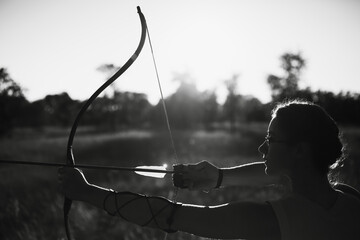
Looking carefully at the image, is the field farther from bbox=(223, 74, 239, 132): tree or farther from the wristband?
bbox=(223, 74, 239, 132): tree

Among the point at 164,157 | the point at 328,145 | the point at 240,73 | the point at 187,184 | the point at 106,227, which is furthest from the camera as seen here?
the point at 240,73

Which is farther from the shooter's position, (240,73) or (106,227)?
(240,73)

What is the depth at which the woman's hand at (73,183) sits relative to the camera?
1.49m

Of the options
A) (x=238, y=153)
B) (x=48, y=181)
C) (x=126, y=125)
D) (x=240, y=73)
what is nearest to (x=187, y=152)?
(x=238, y=153)

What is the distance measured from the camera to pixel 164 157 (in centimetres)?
1556

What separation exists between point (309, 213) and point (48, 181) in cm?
1147

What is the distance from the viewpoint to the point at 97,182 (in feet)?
41.3

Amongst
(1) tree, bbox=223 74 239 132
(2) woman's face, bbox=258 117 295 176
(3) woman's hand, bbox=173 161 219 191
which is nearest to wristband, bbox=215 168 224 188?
(3) woman's hand, bbox=173 161 219 191

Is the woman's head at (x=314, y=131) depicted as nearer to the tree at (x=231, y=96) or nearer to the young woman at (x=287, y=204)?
the young woman at (x=287, y=204)

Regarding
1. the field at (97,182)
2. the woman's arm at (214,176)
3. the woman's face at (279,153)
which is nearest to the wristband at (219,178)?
the woman's arm at (214,176)

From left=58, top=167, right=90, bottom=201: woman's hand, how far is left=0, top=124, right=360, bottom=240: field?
224 centimetres

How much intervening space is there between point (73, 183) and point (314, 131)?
1204 mm

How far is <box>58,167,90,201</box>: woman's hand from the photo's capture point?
58.7 inches

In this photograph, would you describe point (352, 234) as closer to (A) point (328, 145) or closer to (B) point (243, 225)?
(A) point (328, 145)
